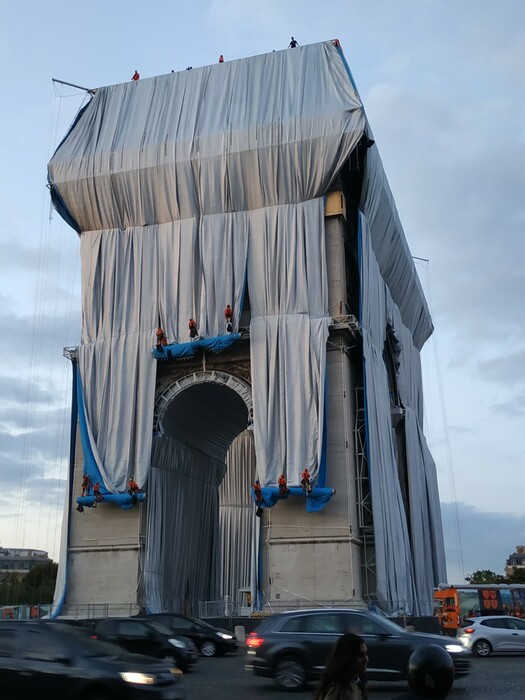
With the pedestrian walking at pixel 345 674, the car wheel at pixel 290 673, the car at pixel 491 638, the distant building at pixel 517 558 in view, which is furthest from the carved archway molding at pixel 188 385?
the distant building at pixel 517 558

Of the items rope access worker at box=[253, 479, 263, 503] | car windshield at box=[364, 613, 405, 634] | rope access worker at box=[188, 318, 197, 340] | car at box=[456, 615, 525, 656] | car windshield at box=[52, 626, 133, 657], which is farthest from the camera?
rope access worker at box=[188, 318, 197, 340]

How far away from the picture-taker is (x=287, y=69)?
39500mm

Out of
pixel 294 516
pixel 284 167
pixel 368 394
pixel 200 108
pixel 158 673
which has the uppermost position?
pixel 200 108

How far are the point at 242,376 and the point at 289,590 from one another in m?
9.63

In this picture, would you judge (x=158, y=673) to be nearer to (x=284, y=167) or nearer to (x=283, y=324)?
(x=283, y=324)

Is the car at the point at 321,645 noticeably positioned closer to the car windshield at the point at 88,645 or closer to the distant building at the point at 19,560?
the car windshield at the point at 88,645

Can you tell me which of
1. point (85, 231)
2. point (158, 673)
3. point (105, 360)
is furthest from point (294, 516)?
point (158, 673)

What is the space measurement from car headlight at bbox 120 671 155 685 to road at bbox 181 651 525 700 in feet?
11.1

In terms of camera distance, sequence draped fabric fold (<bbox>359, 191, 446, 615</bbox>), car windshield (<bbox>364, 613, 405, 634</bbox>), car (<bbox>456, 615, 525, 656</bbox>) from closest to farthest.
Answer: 1. car windshield (<bbox>364, 613, 405, 634</bbox>)
2. car (<bbox>456, 615, 525, 656</bbox>)
3. draped fabric fold (<bbox>359, 191, 446, 615</bbox>)

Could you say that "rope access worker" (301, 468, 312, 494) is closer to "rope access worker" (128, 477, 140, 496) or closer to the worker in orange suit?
"rope access worker" (128, 477, 140, 496)

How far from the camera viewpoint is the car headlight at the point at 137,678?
11836mm

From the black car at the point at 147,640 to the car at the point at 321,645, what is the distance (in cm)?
330

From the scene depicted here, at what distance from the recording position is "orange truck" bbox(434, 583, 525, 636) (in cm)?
3600

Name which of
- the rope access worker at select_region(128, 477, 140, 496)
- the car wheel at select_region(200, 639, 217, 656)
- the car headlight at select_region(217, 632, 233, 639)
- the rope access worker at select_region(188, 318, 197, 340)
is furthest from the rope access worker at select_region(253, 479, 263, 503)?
the car wheel at select_region(200, 639, 217, 656)
